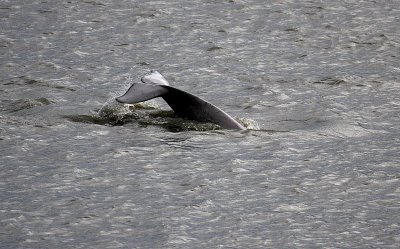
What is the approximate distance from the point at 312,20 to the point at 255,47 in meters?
2.09

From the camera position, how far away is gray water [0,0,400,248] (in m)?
10.0

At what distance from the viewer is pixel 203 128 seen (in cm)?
1262

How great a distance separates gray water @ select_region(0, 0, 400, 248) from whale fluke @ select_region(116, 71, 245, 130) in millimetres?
170

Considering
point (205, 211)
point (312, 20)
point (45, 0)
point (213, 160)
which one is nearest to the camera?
point (205, 211)

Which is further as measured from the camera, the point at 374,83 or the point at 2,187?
the point at 374,83

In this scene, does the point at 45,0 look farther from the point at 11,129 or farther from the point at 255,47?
the point at 11,129

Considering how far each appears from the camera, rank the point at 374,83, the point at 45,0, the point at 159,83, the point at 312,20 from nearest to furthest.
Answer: the point at 159,83 < the point at 374,83 < the point at 312,20 < the point at 45,0

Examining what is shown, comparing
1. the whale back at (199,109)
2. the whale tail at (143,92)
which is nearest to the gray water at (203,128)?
the whale back at (199,109)

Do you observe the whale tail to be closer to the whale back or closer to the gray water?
the whale back

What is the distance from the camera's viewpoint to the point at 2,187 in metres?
10.9

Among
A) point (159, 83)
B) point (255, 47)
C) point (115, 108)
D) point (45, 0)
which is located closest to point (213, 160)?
point (159, 83)

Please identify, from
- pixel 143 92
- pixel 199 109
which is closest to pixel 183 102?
pixel 199 109

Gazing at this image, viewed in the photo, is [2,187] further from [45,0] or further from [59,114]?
[45,0]

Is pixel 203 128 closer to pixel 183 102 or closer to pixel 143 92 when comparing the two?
pixel 183 102
